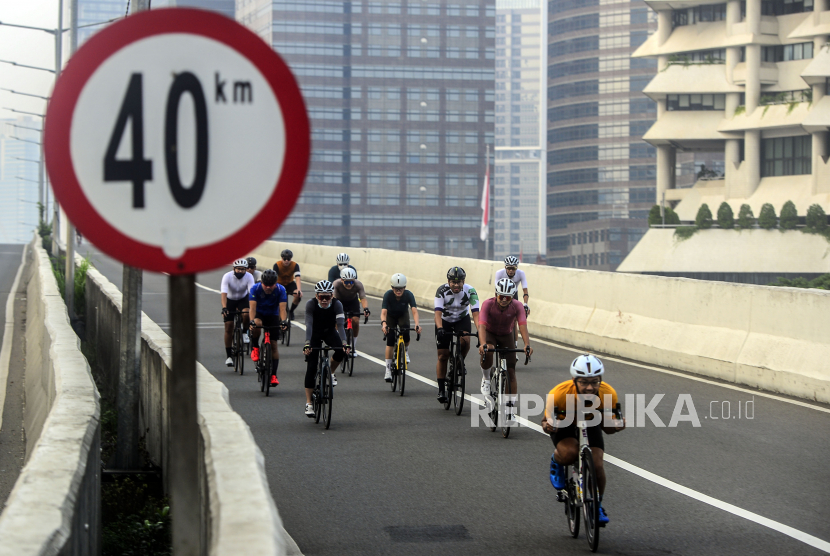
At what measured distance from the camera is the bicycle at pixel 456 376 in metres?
13.6

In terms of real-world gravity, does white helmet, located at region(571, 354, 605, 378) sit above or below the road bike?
above

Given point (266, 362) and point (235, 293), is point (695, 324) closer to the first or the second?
point (266, 362)

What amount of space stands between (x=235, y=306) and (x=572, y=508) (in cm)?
1077

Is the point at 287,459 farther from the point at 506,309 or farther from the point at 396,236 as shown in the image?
the point at 396,236

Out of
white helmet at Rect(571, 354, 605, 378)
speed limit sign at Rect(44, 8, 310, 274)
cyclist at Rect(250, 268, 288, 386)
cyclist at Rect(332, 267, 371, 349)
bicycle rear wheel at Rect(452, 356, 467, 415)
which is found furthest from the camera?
cyclist at Rect(332, 267, 371, 349)

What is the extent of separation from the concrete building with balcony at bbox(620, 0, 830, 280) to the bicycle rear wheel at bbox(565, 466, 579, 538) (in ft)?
201

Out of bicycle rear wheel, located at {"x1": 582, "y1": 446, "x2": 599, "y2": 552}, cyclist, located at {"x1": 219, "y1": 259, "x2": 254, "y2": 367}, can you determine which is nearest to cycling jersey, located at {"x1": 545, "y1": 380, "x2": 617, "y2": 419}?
bicycle rear wheel, located at {"x1": 582, "y1": 446, "x2": 599, "y2": 552}

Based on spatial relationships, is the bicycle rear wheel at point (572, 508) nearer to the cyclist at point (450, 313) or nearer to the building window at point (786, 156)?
the cyclist at point (450, 313)

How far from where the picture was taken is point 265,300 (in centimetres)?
1602

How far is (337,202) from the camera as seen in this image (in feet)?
520

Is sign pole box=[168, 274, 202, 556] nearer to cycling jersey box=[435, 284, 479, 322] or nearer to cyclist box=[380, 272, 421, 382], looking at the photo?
cycling jersey box=[435, 284, 479, 322]

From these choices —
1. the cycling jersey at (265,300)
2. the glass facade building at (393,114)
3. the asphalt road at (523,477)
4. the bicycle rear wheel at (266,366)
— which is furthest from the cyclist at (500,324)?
the glass facade building at (393,114)

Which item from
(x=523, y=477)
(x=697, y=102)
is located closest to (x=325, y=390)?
(x=523, y=477)

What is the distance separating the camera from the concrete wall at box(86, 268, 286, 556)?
3.86 meters
